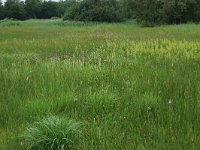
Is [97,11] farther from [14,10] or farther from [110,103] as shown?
[110,103]

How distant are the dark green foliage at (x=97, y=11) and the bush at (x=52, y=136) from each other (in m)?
54.1

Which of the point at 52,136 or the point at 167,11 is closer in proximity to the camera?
the point at 52,136

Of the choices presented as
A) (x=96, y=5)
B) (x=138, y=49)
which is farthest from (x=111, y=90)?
(x=96, y=5)

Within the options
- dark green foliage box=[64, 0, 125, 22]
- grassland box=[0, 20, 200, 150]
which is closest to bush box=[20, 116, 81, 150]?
grassland box=[0, 20, 200, 150]

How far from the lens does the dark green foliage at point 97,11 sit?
5771 centimetres

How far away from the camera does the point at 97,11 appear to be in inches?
2265

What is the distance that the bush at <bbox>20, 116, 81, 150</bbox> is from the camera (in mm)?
3820

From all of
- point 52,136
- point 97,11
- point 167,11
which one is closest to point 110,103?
point 52,136

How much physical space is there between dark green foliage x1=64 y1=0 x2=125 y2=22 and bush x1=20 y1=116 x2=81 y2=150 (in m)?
54.1

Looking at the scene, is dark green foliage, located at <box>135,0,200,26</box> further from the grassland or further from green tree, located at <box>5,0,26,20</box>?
green tree, located at <box>5,0,26,20</box>

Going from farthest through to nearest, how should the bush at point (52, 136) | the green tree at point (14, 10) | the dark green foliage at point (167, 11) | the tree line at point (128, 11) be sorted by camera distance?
the green tree at point (14, 10) → the tree line at point (128, 11) → the dark green foliage at point (167, 11) → the bush at point (52, 136)

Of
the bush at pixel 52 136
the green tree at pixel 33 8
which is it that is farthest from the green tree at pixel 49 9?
the bush at pixel 52 136

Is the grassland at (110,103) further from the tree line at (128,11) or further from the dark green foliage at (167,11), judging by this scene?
the tree line at (128,11)

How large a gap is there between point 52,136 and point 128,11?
2170 inches
